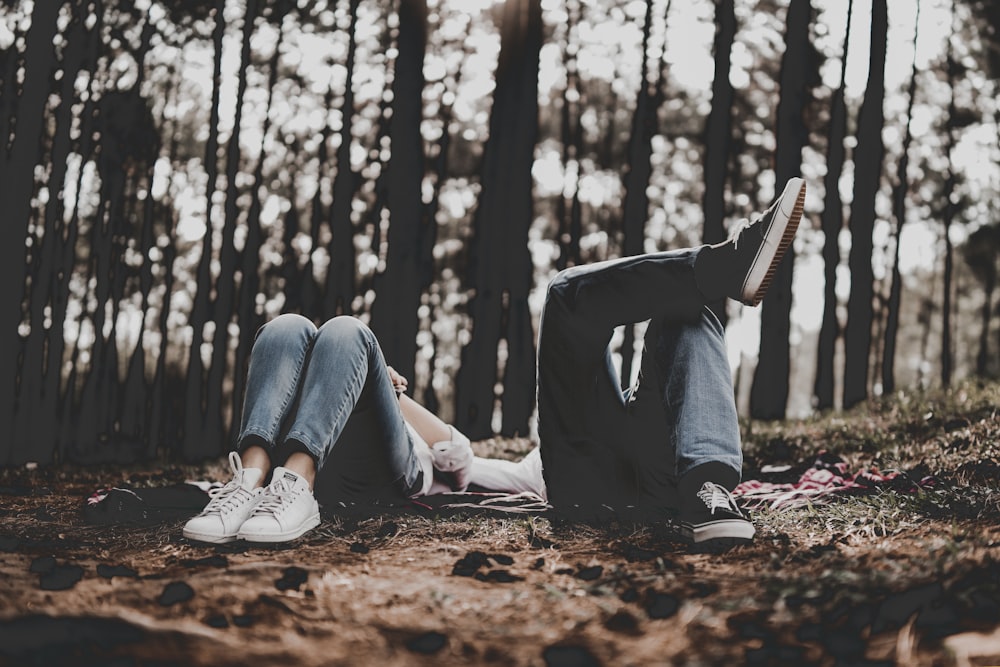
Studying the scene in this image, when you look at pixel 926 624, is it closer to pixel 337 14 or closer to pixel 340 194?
pixel 340 194

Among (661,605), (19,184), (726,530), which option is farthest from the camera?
(19,184)

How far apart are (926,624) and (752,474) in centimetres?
226

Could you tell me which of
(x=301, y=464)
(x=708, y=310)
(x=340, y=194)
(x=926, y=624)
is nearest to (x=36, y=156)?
(x=340, y=194)

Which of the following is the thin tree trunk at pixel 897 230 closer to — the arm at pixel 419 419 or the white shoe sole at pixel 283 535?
the arm at pixel 419 419

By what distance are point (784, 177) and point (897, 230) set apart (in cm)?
270

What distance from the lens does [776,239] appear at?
6.40 ft

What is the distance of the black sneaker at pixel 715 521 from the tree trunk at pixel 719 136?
17.6 ft

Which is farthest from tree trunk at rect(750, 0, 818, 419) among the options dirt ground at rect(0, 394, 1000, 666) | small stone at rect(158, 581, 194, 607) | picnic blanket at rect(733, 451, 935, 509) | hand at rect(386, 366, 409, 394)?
small stone at rect(158, 581, 194, 607)

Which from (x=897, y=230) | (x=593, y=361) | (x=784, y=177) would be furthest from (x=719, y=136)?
(x=593, y=361)

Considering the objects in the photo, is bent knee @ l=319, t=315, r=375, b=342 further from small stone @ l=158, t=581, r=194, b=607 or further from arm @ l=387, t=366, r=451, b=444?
small stone @ l=158, t=581, r=194, b=607

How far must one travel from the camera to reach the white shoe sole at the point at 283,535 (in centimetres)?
192

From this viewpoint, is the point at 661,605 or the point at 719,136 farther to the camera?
the point at 719,136

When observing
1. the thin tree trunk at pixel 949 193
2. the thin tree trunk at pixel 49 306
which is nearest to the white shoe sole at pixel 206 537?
the thin tree trunk at pixel 49 306

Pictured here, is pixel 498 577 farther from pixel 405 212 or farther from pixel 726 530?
pixel 405 212
